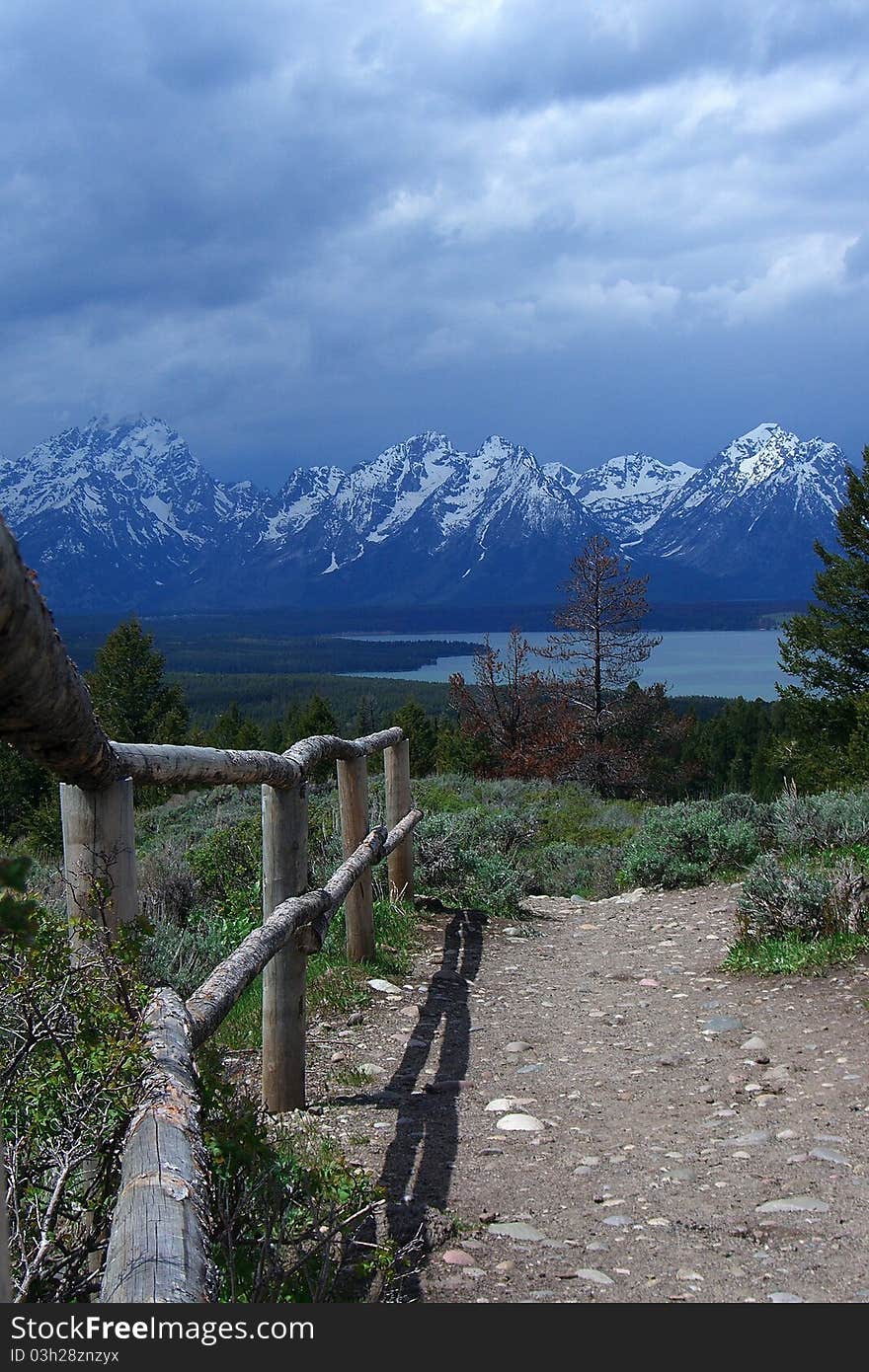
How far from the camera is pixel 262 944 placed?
3764mm

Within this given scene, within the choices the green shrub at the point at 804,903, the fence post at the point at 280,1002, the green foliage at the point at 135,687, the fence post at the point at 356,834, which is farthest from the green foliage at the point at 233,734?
the fence post at the point at 280,1002

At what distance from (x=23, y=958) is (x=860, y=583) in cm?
3632

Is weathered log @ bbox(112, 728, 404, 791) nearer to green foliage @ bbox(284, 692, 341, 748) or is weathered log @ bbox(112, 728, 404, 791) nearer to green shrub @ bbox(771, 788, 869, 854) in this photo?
green shrub @ bbox(771, 788, 869, 854)

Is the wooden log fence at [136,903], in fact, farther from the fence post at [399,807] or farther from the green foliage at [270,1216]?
the fence post at [399,807]

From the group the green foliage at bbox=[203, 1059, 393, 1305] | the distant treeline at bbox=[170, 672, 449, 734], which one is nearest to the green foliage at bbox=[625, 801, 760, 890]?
the green foliage at bbox=[203, 1059, 393, 1305]

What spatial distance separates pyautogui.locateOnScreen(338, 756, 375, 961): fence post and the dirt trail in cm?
43

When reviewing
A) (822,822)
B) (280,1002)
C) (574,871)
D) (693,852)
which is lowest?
(574,871)

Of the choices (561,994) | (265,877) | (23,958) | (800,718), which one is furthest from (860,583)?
(23,958)

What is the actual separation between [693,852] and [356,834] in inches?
185

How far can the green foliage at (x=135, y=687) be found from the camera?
45281 mm

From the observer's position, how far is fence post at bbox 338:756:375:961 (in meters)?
6.45

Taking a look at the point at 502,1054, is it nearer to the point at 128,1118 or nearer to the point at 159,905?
the point at 159,905

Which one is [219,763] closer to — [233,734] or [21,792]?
[21,792]

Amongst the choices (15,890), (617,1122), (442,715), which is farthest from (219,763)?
(442,715)
